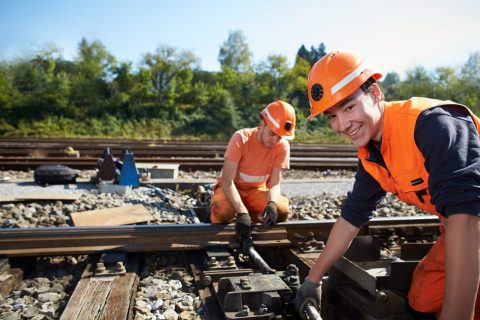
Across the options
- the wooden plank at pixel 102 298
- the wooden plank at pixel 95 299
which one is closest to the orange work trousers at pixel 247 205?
the wooden plank at pixel 102 298

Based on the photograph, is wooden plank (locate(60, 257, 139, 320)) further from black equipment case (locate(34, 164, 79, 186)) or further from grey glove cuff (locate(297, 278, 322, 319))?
black equipment case (locate(34, 164, 79, 186))

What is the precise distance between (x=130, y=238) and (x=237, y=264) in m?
0.99

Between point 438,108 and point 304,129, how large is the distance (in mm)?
28375

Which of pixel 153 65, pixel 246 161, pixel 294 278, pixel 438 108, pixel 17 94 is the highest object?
pixel 153 65

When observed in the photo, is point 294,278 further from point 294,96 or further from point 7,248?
point 294,96

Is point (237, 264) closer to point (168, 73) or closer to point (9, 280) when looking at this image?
point (9, 280)

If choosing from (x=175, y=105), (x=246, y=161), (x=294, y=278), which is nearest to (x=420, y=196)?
(x=294, y=278)

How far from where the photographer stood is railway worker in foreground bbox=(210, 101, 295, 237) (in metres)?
3.97

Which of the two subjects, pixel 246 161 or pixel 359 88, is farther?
pixel 246 161

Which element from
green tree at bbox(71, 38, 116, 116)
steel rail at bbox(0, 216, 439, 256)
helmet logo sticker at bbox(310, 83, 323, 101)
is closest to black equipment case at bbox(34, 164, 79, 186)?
steel rail at bbox(0, 216, 439, 256)

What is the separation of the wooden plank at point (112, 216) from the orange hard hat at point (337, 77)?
313 cm

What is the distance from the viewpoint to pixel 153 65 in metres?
34.7

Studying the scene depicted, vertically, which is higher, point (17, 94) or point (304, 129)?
point (17, 94)

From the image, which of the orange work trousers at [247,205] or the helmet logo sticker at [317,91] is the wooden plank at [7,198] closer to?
the orange work trousers at [247,205]
